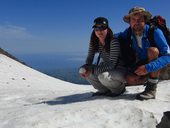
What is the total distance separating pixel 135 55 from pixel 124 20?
1004mm

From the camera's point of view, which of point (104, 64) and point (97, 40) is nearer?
point (104, 64)

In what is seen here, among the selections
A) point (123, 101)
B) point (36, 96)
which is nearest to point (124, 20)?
point (123, 101)

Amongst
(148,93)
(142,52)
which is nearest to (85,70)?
(142,52)

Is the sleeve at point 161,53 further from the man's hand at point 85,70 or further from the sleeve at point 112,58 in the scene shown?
the man's hand at point 85,70

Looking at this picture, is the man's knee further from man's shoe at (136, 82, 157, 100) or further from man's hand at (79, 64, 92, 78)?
man's hand at (79, 64, 92, 78)

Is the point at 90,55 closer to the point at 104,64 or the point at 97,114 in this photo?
the point at 104,64

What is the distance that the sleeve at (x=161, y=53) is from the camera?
880cm

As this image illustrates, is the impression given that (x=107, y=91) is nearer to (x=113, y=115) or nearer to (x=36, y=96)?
(x=113, y=115)

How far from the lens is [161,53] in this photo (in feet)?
29.5

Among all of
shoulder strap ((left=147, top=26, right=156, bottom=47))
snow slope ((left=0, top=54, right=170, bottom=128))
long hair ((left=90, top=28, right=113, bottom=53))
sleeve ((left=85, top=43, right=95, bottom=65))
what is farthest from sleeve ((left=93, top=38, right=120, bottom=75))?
shoulder strap ((left=147, top=26, right=156, bottom=47))

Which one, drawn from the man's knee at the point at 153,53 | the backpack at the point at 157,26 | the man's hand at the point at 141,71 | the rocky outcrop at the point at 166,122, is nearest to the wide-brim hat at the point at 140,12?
the backpack at the point at 157,26

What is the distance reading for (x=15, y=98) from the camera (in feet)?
42.4

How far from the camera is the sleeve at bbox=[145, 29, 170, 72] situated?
8.80m

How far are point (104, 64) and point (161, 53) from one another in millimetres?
1895
